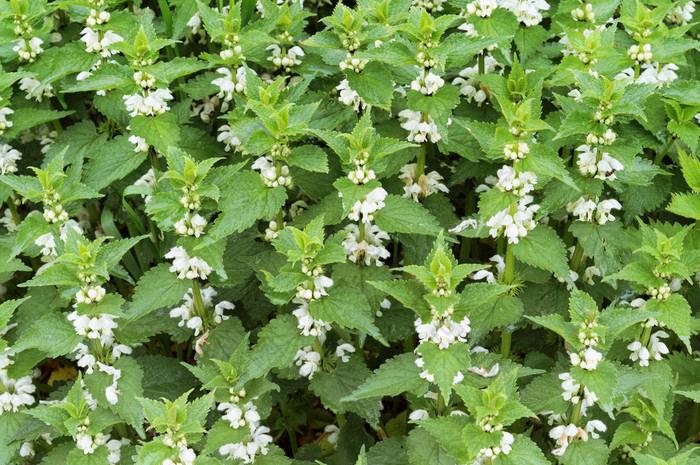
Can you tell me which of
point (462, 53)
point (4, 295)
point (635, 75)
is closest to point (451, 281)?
point (462, 53)

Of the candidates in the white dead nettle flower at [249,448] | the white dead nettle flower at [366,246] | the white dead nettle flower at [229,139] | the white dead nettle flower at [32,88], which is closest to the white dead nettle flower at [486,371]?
the white dead nettle flower at [366,246]

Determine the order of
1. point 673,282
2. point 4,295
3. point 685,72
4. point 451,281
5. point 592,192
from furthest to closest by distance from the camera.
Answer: point 4,295, point 685,72, point 673,282, point 592,192, point 451,281

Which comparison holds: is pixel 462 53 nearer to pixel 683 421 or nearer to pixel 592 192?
pixel 592 192

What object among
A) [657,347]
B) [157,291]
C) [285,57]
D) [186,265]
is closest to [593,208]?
[657,347]

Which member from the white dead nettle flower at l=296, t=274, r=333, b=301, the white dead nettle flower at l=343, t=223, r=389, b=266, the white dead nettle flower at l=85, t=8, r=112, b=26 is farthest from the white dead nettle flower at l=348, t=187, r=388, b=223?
the white dead nettle flower at l=85, t=8, r=112, b=26

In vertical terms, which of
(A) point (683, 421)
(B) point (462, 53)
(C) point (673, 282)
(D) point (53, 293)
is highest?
(B) point (462, 53)

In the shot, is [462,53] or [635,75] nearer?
[462,53]

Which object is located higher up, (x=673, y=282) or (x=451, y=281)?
(x=451, y=281)

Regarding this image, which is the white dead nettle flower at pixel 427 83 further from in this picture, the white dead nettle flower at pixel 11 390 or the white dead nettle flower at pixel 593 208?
the white dead nettle flower at pixel 11 390
